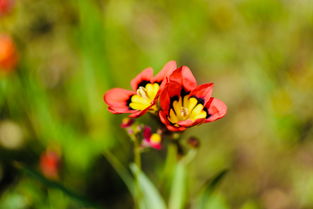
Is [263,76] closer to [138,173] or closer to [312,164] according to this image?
[312,164]

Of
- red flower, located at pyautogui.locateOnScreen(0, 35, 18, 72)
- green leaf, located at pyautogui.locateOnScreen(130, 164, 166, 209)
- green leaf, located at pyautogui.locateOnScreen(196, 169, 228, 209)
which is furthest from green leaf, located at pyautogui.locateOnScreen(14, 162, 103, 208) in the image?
red flower, located at pyautogui.locateOnScreen(0, 35, 18, 72)

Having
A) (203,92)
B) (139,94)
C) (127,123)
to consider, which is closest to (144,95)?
(139,94)

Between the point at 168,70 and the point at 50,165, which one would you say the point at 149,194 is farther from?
the point at 50,165

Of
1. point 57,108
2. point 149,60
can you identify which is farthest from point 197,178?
point 57,108

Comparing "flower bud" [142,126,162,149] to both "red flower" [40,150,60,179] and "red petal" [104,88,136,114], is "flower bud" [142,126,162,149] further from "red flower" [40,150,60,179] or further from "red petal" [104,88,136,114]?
"red flower" [40,150,60,179]

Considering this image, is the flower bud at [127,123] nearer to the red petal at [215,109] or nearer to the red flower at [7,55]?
the red petal at [215,109]
